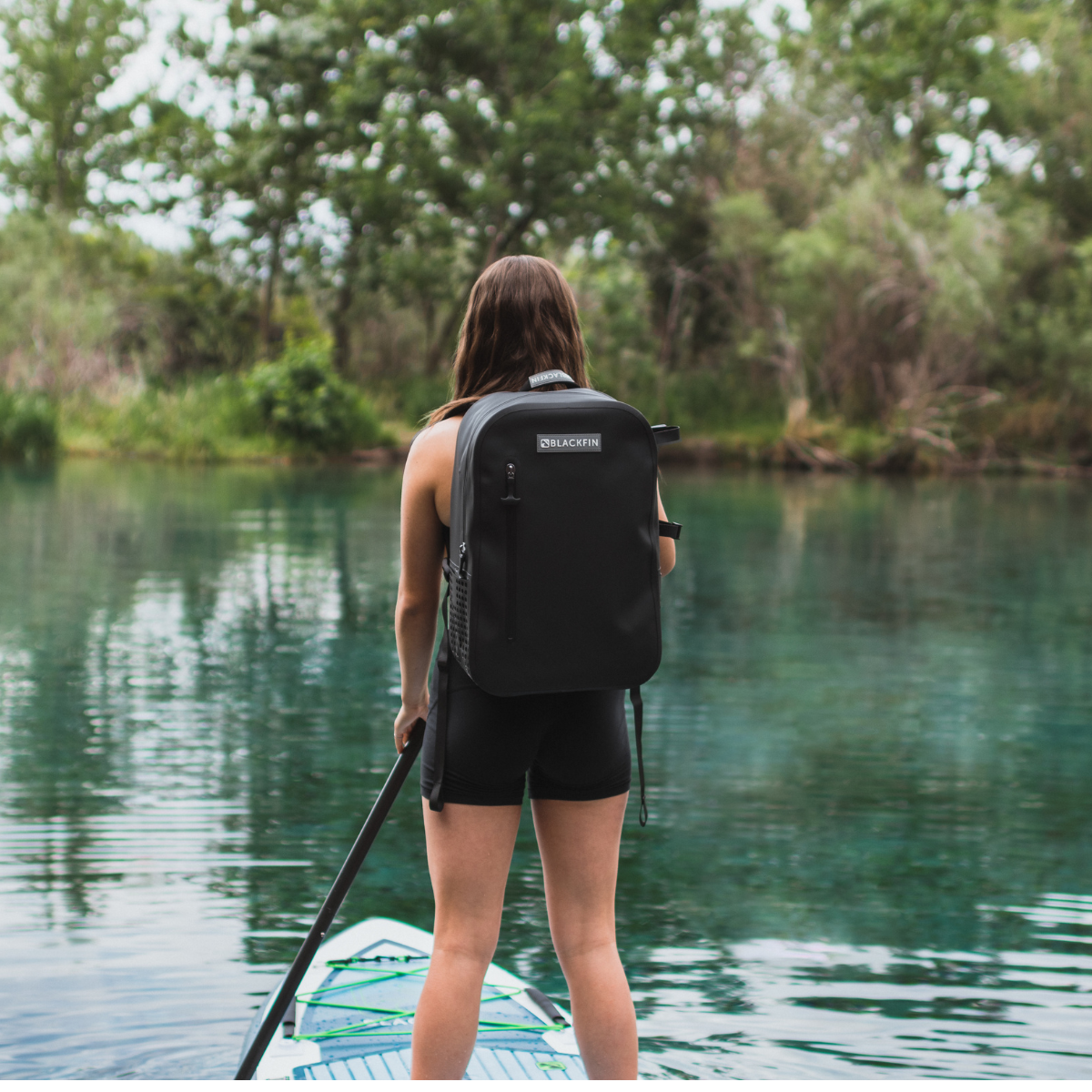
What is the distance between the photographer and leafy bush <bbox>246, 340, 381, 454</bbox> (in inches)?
1097

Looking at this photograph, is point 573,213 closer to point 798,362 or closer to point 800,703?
point 798,362

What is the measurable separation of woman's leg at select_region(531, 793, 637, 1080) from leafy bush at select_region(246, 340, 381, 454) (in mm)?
26127

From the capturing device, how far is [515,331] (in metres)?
2.12

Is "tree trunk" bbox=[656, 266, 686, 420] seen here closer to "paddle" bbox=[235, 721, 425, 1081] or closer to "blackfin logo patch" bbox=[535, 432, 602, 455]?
"paddle" bbox=[235, 721, 425, 1081]

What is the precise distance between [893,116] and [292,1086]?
3603 cm

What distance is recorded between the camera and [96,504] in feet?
53.3

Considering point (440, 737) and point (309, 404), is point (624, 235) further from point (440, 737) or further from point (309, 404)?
point (440, 737)

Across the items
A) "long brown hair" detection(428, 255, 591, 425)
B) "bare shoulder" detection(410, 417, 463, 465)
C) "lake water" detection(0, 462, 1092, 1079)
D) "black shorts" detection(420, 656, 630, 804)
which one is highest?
"long brown hair" detection(428, 255, 591, 425)

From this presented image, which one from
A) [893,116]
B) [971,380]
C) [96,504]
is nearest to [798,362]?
[971,380]

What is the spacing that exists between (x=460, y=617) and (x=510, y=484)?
0.75ft

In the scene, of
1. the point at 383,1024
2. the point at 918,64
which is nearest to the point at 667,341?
the point at 918,64

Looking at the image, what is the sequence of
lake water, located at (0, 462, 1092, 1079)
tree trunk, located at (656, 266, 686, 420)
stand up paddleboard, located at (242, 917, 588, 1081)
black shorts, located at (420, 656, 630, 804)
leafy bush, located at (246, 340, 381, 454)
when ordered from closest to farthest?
1. black shorts, located at (420, 656, 630, 804)
2. stand up paddleboard, located at (242, 917, 588, 1081)
3. lake water, located at (0, 462, 1092, 1079)
4. leafy bush, located at (246, 340, 381, 454)
5. tree trunk, located at (656, 266, 686, 420)

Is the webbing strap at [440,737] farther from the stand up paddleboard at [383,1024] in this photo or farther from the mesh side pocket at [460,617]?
the stand up paddleboard at [383,1024]

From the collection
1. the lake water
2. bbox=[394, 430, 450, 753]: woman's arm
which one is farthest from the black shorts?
the lake water
